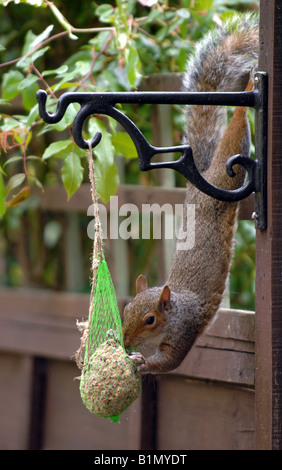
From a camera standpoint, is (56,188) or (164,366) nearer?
(164,366)

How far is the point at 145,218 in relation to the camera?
241 centimetres

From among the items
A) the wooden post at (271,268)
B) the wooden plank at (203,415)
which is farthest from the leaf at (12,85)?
the wooden plank at (203,415)

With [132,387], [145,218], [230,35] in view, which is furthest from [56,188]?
[132,387]

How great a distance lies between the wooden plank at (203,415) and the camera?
171cm

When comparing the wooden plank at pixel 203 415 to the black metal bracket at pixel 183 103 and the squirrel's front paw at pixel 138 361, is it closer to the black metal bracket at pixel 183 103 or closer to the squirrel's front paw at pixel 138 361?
the squirrel's front paw at pixel 138 361

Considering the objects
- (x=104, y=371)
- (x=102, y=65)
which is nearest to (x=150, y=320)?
(x=104, y=371)

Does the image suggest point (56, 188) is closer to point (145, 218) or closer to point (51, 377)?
point (145, 218)

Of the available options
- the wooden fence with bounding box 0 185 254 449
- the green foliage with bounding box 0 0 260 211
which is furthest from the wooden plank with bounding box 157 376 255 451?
the green foliage with bounding box 0 0 260 211

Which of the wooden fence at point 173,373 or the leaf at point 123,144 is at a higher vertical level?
the leaf at point 123,144

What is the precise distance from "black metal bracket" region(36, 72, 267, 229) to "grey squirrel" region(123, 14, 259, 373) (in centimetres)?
32

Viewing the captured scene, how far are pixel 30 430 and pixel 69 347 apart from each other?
12.6 inches

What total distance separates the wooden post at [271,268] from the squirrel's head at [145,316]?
28 cm

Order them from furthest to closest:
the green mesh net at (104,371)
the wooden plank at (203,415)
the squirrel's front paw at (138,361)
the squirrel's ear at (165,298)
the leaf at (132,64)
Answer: the wooden plank at (203,415) → the leaf at (132,64) → the squirrel's ear at (165,298) → the squirrel's front paw at (138,361) → the green mesh net at (104,371)

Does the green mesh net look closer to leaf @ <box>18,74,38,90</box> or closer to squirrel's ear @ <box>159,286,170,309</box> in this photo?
squirrel's ear @ <box>159,286,170,309</box>
